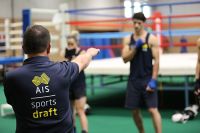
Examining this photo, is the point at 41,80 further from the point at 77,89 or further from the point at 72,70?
the point at 77,89

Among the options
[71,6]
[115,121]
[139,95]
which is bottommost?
[115,121]

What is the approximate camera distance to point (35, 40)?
1.80m

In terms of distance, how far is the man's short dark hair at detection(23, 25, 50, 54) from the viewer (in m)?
1.80

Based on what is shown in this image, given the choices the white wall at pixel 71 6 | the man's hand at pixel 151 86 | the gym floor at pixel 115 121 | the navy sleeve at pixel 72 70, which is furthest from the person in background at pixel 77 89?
the white wall at pixel 71 6

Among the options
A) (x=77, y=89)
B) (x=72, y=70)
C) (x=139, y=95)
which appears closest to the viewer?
(x=72, y=70)

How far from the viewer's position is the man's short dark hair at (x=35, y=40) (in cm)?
180

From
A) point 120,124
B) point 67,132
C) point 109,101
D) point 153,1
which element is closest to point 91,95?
point 109,101

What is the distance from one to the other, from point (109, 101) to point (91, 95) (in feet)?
2.83

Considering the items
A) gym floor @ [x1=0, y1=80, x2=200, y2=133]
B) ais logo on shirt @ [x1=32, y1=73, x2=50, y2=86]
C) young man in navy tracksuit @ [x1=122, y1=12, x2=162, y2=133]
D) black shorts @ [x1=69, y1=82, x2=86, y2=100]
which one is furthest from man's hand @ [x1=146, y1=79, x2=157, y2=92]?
ais logo on shirt @ [x1=32, y1=73, x2=50, y2=86]

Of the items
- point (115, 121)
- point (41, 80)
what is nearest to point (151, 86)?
point (115, 121)

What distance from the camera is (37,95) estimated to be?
1.81 meters

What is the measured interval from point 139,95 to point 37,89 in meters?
2.15

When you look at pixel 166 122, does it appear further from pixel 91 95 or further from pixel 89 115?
pixel 91 95

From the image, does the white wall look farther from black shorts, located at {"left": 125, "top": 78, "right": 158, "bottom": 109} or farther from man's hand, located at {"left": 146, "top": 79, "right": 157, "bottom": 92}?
man's hand, located at {"left": 146, "top": 79, "right": 157, "bottom": 92}
